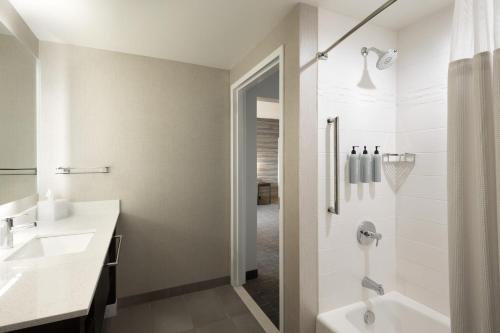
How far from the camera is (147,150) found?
2.33m

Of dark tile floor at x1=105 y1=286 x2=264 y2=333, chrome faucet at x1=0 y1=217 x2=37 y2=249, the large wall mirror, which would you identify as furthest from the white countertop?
dark tile floor at x1=105 y1=286 x2=264 y2=333

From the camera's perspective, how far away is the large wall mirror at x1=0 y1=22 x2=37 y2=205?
4.61 ft

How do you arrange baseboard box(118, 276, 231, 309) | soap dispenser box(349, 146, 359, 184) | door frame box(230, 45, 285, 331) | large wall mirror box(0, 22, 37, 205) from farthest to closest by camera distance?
1. door frame box(230, 45, 285, 331)
2. baseboard box(118, 276, 231, 309)
3. soap dispenser box(349, 146, 359, 184)
4. large wall mirror box(0, 22, 37, 205)

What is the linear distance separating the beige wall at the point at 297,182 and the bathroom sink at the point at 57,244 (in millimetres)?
1318

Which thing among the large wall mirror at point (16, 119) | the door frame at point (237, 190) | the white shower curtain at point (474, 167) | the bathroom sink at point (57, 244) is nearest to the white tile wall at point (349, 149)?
the white shower curtain at point (474, 167)

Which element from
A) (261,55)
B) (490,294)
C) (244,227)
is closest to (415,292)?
(490,294)

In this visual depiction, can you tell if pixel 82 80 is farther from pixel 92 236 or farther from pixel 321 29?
pixel 321 29

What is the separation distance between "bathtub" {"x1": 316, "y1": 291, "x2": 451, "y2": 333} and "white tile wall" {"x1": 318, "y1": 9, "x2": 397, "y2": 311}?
6 cm

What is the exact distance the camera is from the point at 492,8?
80 cm

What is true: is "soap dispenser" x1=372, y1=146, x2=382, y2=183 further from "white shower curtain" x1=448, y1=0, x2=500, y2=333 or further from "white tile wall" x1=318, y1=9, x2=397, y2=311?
"white shower curtain" x1=448, y1=0, x2=500, y2=333

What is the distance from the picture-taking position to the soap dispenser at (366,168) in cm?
165

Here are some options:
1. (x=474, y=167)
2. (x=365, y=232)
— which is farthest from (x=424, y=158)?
(x=474, y=167)

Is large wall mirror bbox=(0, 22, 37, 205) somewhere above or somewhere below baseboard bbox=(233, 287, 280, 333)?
above

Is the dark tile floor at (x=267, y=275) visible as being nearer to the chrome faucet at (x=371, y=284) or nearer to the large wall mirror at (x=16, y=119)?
the chrome faucet at (x=371, y=284)
